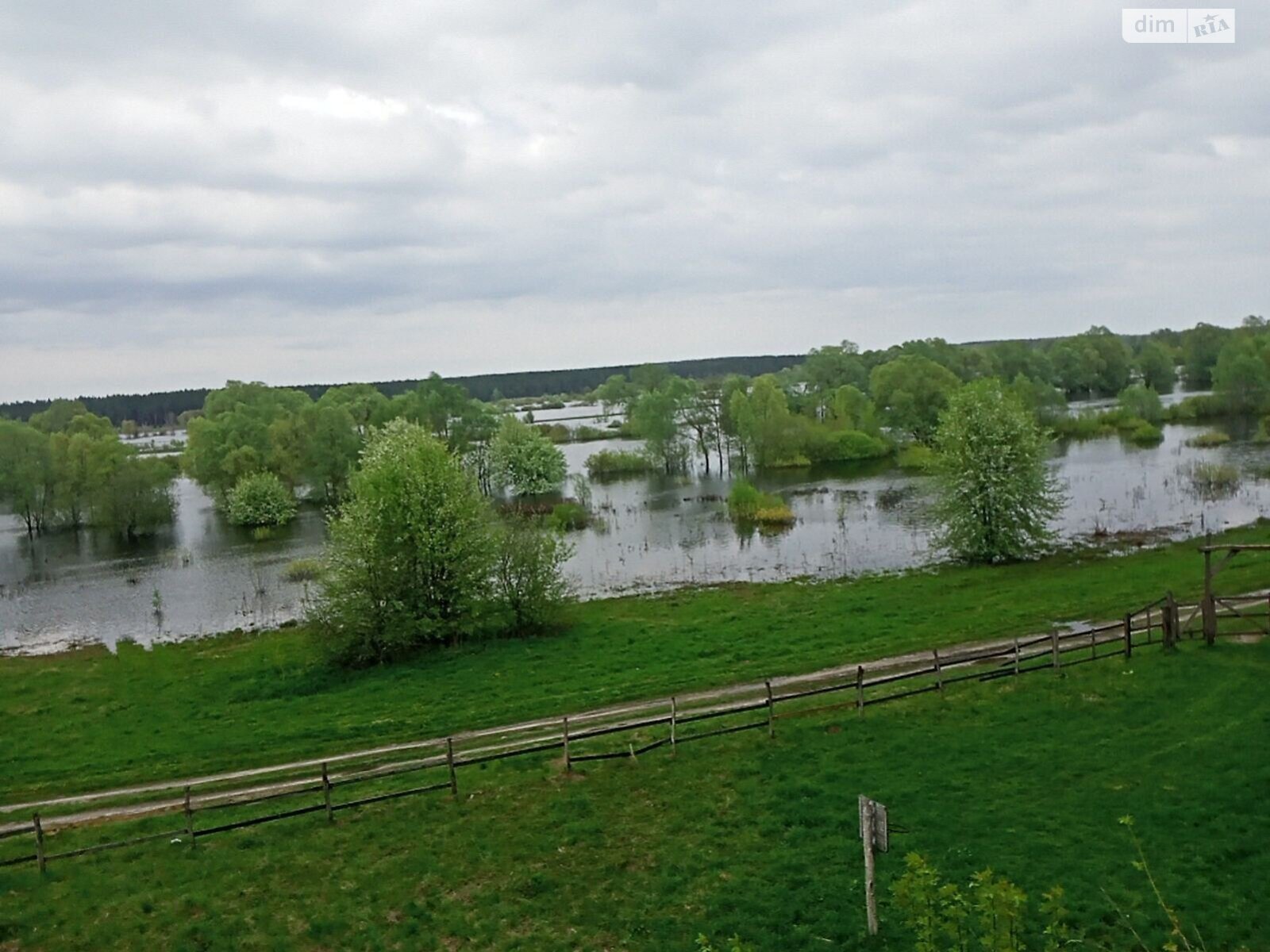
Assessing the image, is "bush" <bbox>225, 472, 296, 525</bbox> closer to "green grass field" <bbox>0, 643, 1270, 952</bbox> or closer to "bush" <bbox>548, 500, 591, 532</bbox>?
"bush" <bbox>548, 500, 591, 532</bbox>

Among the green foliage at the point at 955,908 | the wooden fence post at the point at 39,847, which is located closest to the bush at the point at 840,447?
the wooden fence post at the point at 39,847

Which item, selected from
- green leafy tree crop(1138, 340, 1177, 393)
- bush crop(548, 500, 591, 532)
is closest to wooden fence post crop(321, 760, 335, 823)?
bush crop(548, 500, 591, 532)

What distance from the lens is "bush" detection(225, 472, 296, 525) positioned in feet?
226

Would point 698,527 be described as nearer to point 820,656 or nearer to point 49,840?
point 820,656

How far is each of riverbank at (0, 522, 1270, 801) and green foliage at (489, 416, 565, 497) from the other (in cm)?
3706

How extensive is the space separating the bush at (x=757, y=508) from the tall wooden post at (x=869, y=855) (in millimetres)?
43059

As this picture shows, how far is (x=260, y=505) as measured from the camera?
227 ft

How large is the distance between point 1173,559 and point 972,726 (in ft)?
71.2

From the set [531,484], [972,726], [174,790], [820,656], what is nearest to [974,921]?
[972,726]

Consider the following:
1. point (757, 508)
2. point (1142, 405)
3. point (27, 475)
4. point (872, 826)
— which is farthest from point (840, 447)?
point (872, 826)

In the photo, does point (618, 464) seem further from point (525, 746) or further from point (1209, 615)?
point (525, 746)

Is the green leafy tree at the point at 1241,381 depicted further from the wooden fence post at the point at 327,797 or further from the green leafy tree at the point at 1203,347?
the wooden fence post at the point at 327,797

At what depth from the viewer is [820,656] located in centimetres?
2502

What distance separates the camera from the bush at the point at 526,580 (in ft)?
103
